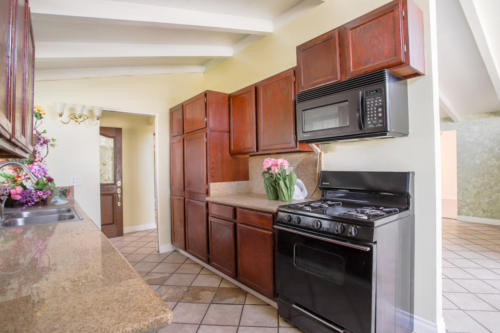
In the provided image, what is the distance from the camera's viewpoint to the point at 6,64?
70 centimetres

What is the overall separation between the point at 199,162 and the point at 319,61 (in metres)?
1.81

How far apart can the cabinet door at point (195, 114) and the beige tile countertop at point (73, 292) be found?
7.05ft

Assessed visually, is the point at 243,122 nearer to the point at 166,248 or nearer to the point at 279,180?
the point at 279,180

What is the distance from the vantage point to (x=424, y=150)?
184 cm

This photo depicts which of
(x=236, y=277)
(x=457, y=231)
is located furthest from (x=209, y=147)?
(x=457, y=231)

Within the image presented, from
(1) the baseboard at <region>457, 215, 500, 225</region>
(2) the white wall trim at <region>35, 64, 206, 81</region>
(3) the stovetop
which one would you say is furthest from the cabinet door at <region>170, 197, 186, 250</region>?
(1) the baseboard at <region>457, 215, 500, 225</region>

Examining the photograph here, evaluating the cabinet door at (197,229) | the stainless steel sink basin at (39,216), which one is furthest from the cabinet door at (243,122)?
the stainless steel sink basin at (39,216)

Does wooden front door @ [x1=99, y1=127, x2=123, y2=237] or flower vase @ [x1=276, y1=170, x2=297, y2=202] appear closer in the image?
flower vase @ [x1=276, y1=170, x2=297, y2=202]

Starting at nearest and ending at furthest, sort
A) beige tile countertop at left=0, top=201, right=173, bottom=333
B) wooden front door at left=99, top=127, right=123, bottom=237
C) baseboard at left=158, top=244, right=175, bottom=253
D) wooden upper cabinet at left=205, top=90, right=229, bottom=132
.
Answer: beige tile countertop at left=0, top=201, right=173, bottom=333
wooden upper cabinet at left=205, top=90, right=229, bottom=132
baseboard at left=158, top=244, right=175, bottom=253
wooden front door at left=99, top=127, right=123, bottom=237

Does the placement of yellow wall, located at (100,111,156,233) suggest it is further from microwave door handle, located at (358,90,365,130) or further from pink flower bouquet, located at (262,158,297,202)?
microwave door handle, located at (358,90,365,130)

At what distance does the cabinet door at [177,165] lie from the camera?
3.61 metres

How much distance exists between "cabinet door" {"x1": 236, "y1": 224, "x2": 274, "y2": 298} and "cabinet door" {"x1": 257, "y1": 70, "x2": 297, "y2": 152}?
2.81ft

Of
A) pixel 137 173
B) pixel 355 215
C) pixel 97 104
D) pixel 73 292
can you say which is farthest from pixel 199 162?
pixel 137 173

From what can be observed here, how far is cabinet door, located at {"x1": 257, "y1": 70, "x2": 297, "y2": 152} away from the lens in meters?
2.44
